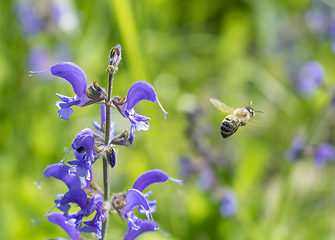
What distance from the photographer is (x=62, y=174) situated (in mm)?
1604

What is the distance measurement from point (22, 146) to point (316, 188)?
12.1ft

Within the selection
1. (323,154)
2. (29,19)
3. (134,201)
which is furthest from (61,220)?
(29,19)

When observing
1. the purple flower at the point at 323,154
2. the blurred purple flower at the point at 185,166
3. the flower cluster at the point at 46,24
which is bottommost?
the purple flower at the point at 323,154

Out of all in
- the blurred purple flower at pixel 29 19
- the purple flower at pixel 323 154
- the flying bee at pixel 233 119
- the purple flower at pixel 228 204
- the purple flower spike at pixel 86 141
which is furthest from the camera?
the blurred purple flower at pixel 29 19

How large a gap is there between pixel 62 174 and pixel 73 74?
479 mm

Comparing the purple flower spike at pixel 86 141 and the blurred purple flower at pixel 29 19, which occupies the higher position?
the blurred purple flower at pixel 29 19

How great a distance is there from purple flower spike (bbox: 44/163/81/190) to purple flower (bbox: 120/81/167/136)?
387mm

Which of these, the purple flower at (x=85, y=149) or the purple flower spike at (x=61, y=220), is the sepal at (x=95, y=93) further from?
the purple flower spike at (x=61, y=220)

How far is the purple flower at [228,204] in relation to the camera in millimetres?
3341

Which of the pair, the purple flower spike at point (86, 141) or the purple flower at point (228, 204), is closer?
the purple flower spike at point (86, 141)

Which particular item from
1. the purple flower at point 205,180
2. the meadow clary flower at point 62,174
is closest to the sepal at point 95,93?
the meadow clary flower at point 62,174

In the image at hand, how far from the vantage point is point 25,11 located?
4.98 meters

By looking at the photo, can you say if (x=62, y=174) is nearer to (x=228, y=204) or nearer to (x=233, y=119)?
(x=233, y=119)

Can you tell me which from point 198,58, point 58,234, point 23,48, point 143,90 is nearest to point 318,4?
point 198,58
